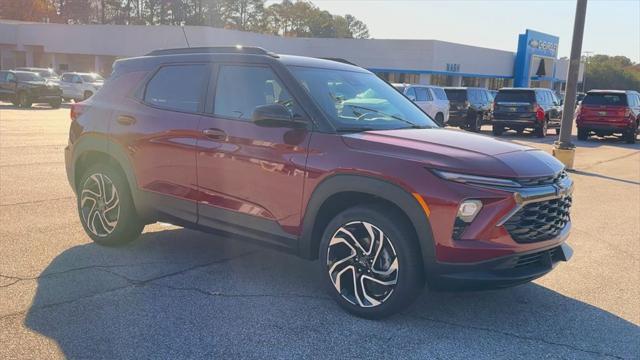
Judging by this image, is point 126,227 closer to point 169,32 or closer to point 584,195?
point 584,195

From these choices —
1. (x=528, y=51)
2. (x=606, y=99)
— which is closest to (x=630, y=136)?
(x=606, y=99)

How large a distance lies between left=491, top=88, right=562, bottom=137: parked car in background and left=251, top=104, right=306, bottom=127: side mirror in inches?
750

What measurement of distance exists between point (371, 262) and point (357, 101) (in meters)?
1.46

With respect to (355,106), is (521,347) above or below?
below

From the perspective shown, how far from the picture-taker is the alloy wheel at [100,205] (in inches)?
223

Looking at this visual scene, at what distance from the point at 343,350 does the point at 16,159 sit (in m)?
9.44

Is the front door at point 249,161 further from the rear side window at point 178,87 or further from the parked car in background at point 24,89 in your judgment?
the parked car in background at point 24,89

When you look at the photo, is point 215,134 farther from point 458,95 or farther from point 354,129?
point 458,95

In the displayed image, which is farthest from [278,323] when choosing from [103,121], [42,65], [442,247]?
[42,65]

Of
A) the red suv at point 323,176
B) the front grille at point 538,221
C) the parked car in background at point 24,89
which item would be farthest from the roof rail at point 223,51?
the parked car in background at point 24,89

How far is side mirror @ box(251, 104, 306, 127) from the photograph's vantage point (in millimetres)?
4301

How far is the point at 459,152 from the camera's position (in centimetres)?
402

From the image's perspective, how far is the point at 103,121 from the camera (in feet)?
18.8

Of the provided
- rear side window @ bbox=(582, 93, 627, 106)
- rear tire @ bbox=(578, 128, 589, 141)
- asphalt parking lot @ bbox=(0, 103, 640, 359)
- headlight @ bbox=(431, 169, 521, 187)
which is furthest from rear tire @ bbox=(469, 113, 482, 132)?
headlight @ bbox=(431, 169, 521, 187)
